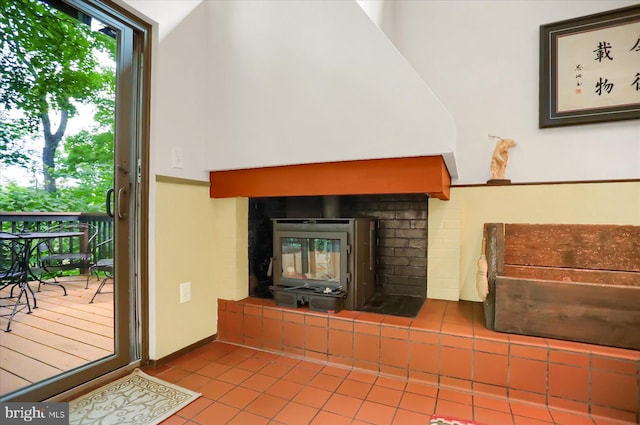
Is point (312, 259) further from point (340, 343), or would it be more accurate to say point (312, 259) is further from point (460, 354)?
point (460, 354)

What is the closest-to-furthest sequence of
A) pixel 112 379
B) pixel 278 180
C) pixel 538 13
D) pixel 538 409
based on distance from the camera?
pixel 538 409 → pixel 112 379 → pixel 278 180 → pixel 538 13

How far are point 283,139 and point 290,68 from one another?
39cm

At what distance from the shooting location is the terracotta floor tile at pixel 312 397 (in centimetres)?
145

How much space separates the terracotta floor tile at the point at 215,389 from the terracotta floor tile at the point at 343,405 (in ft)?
1.62

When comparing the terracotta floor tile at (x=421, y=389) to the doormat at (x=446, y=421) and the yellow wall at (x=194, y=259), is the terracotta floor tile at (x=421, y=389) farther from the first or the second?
the yellow wall at (x=194, y=259)

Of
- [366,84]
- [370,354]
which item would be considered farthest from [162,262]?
[366,84]

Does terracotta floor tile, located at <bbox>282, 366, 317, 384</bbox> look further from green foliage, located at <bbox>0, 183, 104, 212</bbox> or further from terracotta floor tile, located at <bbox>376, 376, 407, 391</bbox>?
green foliage, located at <bbox>0, 183, 104, 212</bbox>

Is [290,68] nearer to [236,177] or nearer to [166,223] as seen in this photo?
[236,177]

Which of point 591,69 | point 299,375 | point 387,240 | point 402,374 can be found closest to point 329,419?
point 299,375

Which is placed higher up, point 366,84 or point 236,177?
point 366,84

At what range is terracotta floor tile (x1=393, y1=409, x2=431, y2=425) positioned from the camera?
1312 mm

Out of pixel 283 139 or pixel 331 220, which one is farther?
pixel 331 220

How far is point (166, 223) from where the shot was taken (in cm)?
180

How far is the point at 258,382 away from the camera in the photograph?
5.35ft
